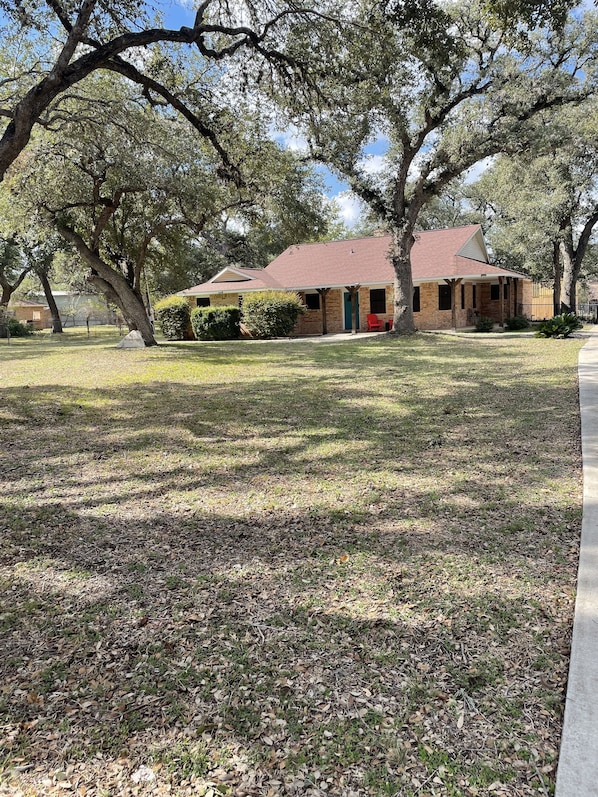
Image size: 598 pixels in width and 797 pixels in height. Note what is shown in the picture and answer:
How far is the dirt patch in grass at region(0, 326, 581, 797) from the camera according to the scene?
1862mm

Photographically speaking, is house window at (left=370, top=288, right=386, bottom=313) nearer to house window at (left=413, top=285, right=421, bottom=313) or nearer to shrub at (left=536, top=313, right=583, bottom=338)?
house window at (left=413, top=285, right=421, bottom=313)

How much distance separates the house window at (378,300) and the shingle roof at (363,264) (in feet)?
2.45

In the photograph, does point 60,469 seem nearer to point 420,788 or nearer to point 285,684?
point 285,684

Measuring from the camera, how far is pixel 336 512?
158 inches

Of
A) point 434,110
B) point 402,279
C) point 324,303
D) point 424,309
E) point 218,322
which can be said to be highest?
point 434,110

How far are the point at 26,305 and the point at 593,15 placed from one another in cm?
5975

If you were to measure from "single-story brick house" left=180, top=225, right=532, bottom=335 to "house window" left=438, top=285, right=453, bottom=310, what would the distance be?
17 mm

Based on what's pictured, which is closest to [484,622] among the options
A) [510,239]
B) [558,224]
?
[558,224]

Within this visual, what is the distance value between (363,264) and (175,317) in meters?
9.06

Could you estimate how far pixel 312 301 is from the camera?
84.7ft

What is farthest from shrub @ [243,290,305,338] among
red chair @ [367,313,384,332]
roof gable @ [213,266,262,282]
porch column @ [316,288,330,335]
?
roof gable @ [213,266,262,282]

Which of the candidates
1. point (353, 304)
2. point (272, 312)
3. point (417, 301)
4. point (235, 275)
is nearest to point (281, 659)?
point (272, 312)

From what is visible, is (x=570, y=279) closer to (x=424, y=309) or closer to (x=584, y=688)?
(x=424, y=309)

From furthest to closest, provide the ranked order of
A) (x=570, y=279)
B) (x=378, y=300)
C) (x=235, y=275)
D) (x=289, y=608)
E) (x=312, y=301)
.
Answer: (x=235, y=275) → (x=312, y=301) → (x=570, y=279) → (x=378, y=300) → (x=289, y=608)
